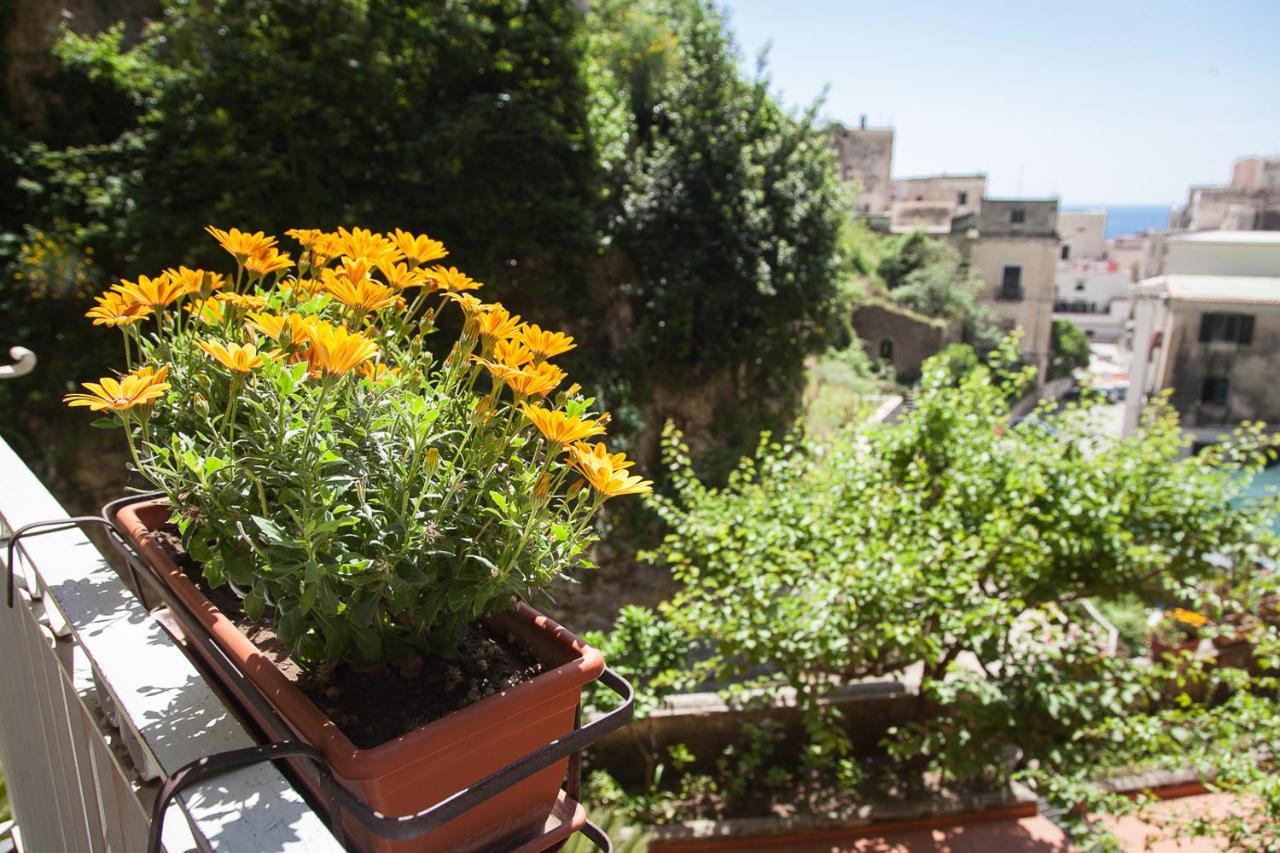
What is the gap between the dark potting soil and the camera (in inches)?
34.7

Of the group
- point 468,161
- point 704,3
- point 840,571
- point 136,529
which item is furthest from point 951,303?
point 136,529

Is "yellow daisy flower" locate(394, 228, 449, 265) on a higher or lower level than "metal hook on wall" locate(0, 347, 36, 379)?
higher

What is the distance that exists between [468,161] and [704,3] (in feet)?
11.7

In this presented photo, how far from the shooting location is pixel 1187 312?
55.9 ft

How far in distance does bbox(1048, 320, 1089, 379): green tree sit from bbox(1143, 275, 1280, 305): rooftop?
8.05m

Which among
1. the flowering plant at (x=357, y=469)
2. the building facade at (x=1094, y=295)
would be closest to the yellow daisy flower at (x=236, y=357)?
the flowering plant at (x=357, y=469)

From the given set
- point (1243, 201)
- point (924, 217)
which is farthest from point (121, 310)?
point (1243, 201)

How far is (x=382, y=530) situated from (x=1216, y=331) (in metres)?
20.6

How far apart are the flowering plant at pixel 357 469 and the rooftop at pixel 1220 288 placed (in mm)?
19911

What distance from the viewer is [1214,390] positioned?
1738 centimetres

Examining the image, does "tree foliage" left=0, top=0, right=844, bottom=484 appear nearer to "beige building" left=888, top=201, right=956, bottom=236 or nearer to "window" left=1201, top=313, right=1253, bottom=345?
"window" left=1201, top=313, right=1253, bottom=345

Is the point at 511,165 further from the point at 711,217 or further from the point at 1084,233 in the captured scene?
the point at 1084,233

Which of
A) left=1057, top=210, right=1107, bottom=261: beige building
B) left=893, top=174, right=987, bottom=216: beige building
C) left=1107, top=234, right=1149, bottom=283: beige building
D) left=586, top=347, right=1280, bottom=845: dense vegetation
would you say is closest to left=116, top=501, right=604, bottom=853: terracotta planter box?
left=586, top=347, right=1280, bottom=845: dense vegetation

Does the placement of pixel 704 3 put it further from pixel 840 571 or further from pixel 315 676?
pixel 315 676
